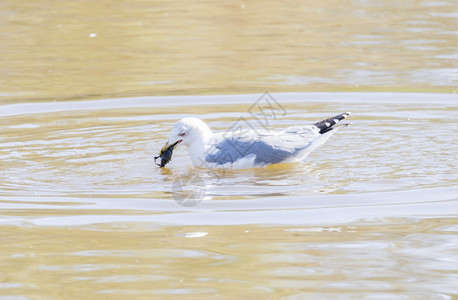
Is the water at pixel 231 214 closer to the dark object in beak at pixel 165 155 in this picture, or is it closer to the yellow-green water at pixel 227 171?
the yellow-green water at pixel 227 171

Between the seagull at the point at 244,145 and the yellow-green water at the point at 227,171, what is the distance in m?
0.14

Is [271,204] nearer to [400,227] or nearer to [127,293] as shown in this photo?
[400,227]

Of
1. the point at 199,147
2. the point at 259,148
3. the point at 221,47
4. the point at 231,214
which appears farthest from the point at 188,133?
the point at 221,47

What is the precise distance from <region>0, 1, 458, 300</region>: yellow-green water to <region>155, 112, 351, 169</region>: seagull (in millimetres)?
138

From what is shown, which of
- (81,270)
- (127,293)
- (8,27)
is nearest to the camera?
(127,293)

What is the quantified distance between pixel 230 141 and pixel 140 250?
8.21 feet

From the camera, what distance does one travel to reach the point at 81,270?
224 inches

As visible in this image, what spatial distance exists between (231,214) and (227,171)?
1.61 meters

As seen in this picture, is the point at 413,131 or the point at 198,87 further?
the point at 198,87

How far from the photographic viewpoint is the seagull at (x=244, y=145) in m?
8.30

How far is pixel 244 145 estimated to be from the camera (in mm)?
8320

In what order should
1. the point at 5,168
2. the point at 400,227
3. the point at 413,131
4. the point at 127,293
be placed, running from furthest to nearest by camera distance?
the point at 413,131, the point at 5,168, the point at 400,227, the point at 127,293

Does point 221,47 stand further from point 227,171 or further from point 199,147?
point 227,171

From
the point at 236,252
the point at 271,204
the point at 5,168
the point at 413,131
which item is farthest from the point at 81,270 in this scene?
the point at 413,131
